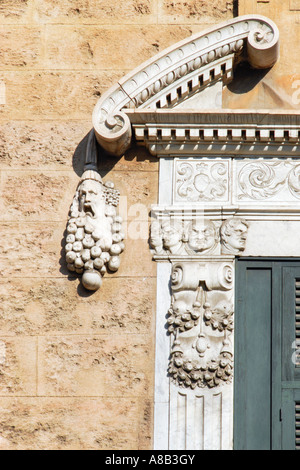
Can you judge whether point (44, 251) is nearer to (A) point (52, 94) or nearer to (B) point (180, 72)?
(A) point (52, 94)

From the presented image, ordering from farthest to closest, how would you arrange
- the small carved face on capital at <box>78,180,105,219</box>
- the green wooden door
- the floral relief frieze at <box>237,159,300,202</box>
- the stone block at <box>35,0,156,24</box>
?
1. the stone block at <box>35,0,156,24</box>
2. the floral relief frieze at <box>237,159,300,202</box>
3. the small carved face on capital at <box>78,180,105,219</box>
4. the green wooden door

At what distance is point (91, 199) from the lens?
9.20m

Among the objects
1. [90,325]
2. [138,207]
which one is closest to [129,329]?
[90,325]

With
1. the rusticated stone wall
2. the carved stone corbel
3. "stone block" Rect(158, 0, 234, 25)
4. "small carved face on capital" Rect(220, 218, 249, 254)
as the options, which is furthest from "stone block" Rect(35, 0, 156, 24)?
"small carved face on capital" Rect(220, 218, 249, 254)

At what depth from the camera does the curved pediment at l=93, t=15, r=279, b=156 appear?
928 cm

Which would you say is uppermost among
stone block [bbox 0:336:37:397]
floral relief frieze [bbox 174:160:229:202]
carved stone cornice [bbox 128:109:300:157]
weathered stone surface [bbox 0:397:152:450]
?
carved stone cornice [bbox 128:109:300:157]

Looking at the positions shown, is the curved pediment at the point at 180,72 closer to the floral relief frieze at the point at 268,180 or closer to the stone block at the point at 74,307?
the floral relief frieze at the point at 268,180

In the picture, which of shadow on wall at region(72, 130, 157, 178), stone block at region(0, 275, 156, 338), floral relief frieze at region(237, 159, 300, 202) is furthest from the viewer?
shadow on wall at region(72, 130, 157, 178)

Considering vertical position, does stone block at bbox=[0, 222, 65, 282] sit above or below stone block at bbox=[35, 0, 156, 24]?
below

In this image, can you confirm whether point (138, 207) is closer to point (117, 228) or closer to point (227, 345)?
point (117, 228)

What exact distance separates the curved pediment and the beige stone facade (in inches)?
10.6

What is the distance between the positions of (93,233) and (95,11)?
2136 millimetres

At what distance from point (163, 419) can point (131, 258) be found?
133 cm

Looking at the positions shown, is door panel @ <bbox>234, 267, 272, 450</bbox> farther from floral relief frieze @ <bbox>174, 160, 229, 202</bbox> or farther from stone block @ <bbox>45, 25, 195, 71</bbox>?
stone block @ <bbox>45, 25, 195, 71</bbox>
